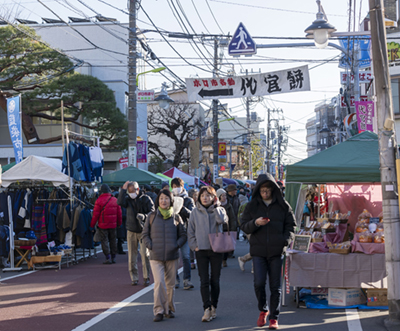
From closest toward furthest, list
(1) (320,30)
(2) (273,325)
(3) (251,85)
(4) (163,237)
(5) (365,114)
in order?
(2) (273,325) → (4) (163,237) → (1) (320,30) → (3) (251,85) → (5) (365,114)

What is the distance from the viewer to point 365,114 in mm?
18109

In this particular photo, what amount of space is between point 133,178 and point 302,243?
11.3 metres

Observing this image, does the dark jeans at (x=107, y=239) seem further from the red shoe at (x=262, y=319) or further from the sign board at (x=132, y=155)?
the red shoe at (x=262, y=319)

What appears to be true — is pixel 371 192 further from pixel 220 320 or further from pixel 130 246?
pixel 220 320

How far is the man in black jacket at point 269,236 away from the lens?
Answer: 6.60m

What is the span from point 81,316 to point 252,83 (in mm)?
9172

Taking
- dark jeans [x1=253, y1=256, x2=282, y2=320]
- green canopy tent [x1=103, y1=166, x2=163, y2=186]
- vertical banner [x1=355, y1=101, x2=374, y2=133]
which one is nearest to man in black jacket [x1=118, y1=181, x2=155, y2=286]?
dark jeans [x1=253, y1=256, x2=282, y2=320]

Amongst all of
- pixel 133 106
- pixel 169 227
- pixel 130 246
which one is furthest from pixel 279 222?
pixel 133 106

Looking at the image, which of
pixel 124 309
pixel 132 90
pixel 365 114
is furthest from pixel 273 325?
pixel 132 90

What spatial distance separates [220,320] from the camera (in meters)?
7.13

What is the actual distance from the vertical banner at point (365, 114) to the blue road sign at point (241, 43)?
279 inches

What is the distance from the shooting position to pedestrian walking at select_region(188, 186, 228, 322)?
7.03 m

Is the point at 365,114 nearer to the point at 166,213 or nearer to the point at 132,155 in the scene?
the point at 132,155

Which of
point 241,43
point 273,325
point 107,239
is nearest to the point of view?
point 273,325
